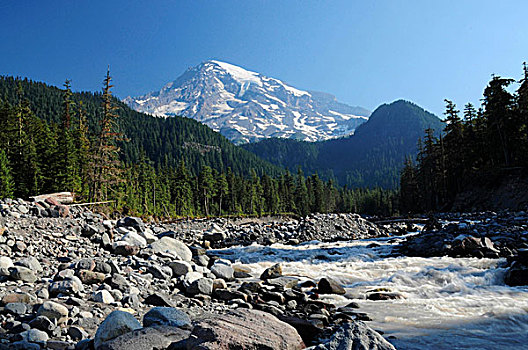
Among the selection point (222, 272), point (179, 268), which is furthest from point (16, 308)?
point (222, 272)

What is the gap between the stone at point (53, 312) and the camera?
14.3ft

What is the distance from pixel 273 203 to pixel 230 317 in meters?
79.2

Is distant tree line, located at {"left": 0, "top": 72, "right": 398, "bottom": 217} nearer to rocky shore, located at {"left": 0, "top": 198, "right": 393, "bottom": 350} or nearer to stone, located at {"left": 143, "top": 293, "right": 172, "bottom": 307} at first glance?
rocky shore, located at {"left": 0, "top": 198, "right": 393, "bottom": 350}

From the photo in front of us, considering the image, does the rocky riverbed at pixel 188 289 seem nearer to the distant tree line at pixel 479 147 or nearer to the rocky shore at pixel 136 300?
the rocky shore at pixel 136 300

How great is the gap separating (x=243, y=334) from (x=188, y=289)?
406 cm

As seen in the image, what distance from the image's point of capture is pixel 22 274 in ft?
19.8

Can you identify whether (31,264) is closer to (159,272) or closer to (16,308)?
(16,308)

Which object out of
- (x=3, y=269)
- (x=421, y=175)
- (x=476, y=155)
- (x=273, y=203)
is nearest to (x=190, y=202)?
(x=273, y=203)

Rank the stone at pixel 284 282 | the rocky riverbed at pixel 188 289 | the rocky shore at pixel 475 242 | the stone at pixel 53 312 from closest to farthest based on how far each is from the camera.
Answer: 1. the rocky riverbed at pixel 188 289
2. the stone at pixel 53 312
3. the stone at pixel 284 282
4. the rocky shore at pixel 475 242

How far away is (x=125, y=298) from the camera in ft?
19.5

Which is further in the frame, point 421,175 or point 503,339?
point 421,175

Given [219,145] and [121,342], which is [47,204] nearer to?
[121,342]

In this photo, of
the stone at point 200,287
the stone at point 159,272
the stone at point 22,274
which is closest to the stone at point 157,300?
the stone at point 200,287

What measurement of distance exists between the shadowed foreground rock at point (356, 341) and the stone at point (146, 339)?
1.96 m
